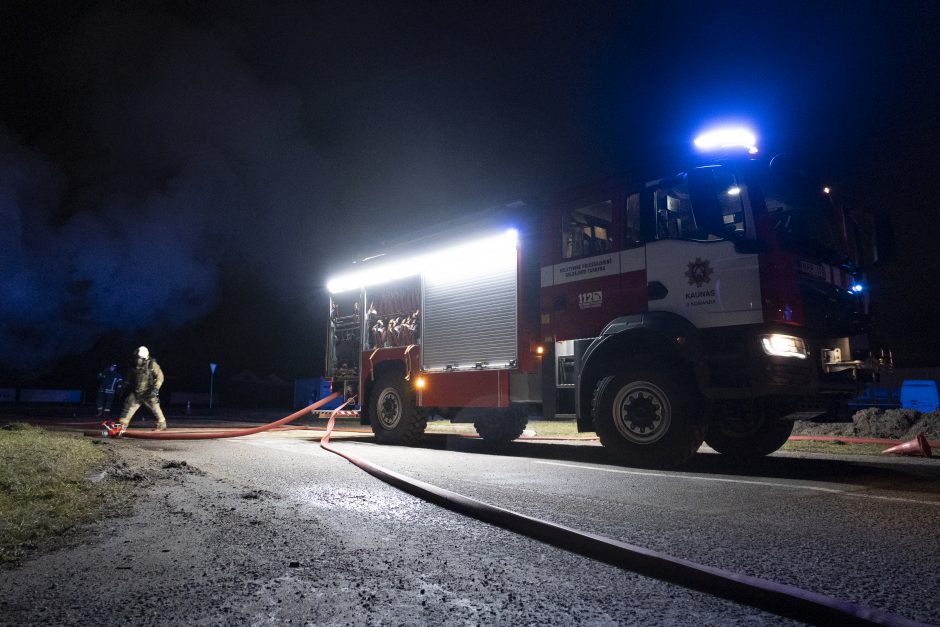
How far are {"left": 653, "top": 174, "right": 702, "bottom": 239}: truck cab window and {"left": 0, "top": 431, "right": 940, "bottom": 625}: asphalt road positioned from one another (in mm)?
2532

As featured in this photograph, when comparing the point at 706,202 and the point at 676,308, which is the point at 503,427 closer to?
the point at 676,308

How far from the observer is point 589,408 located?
682cm

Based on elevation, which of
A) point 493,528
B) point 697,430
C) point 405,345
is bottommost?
point 493,528

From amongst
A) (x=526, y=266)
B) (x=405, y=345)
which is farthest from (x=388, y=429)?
(x=526, y=266)

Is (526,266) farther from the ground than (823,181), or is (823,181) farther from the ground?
(823,181)

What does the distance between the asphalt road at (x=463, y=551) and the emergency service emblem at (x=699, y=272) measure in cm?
191

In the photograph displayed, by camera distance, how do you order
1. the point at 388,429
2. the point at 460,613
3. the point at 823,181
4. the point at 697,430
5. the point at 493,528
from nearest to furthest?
the point at 460,613
the point at 493,528
the point at 697,430
the point at 823,181
the point at 388,429

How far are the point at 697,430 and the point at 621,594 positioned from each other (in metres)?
3.99

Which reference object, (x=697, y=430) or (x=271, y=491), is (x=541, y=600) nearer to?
(x=271, y=491)

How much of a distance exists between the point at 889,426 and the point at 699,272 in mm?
6903

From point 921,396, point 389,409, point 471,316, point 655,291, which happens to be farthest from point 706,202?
point 921,396

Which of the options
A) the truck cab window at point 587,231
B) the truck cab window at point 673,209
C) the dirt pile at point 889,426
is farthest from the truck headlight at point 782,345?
the dirt pile at point 889,426

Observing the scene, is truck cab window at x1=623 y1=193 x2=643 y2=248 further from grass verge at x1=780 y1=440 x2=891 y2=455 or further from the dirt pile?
the dirt pile

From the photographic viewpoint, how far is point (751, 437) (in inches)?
287
